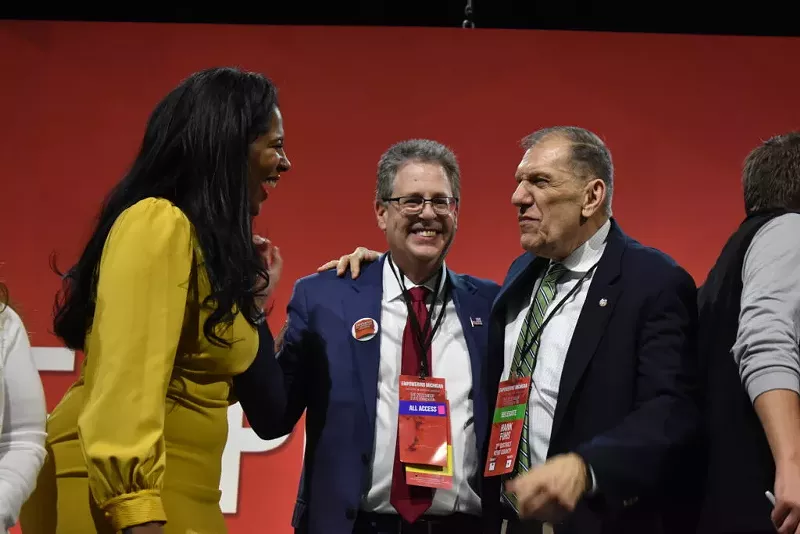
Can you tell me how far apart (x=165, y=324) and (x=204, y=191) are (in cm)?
31

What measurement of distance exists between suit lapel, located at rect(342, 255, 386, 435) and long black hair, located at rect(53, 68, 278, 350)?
0.74m

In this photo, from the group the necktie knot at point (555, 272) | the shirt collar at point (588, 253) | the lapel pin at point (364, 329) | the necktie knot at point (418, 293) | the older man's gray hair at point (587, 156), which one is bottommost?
the lapel pin at point (364, 329)

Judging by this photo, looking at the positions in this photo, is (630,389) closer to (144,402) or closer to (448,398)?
(448,398)

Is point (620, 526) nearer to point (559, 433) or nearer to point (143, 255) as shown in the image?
point (559, 433)

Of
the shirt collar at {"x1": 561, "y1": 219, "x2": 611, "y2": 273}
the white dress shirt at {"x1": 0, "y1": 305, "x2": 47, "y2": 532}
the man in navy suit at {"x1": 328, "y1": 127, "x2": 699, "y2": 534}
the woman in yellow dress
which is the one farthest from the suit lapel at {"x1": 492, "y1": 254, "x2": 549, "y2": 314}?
the white dress shirt at {"x1": 0, "y1": 305, "x2": 47, "y2": 532}

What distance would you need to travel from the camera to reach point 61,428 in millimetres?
1831

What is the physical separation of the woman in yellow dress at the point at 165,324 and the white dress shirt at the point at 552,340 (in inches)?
30.9

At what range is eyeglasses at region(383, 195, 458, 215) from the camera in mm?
2881

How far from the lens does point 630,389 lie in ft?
7.35

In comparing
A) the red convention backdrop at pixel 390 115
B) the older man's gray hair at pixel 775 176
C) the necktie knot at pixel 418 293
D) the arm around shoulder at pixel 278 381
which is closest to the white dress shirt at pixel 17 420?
the arm around shoulder at pixel 278 381

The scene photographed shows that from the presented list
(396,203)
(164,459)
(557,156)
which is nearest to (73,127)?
(396,203)

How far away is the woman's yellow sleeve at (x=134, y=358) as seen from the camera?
1.60 metres

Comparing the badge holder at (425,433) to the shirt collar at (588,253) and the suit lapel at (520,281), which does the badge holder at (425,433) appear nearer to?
the suit lapel at (520,281)

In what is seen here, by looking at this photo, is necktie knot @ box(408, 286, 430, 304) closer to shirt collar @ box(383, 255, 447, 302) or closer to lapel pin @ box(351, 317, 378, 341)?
shirt collar @ box(383, 255, 447, 302)
